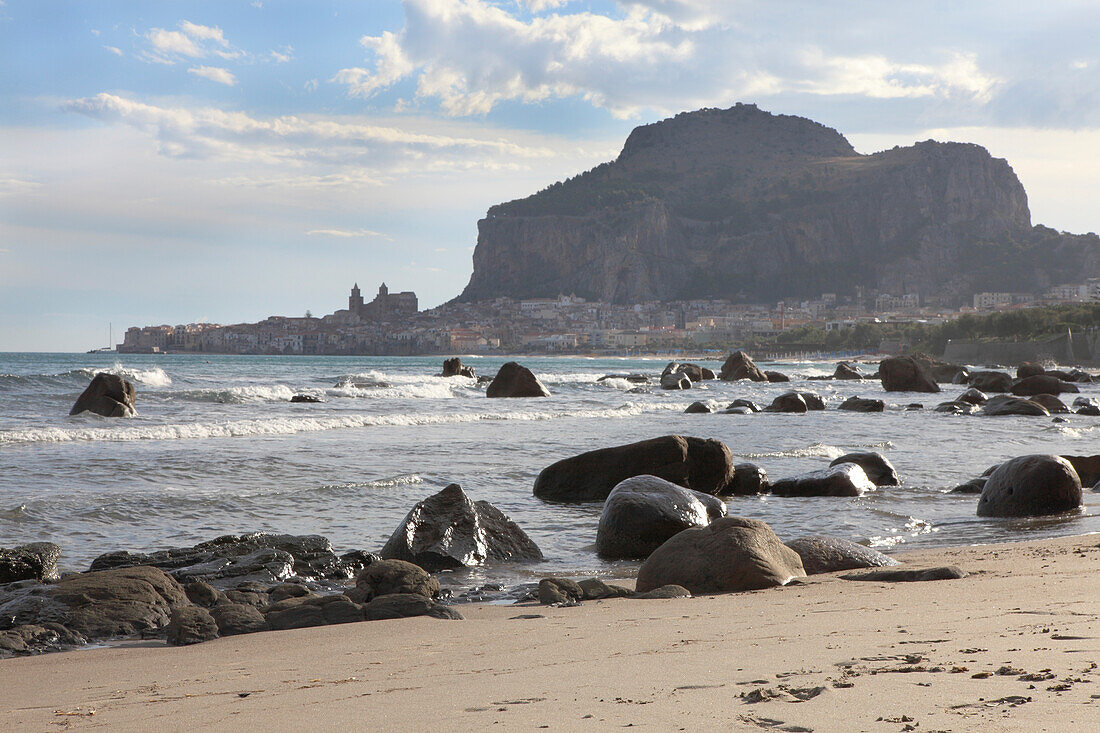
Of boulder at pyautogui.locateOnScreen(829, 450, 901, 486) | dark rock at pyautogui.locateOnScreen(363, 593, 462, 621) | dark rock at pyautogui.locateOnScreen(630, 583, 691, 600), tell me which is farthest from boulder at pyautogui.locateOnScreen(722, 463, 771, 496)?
dark rock at pyautogui.locateOnScreen(363, 593, 462, 621)

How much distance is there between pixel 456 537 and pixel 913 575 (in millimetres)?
3668

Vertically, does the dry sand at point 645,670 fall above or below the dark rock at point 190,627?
above

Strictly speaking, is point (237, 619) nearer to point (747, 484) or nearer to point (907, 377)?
point (747, 484)

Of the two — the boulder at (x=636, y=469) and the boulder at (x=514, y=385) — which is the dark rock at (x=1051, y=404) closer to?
the boulder at (x=514, y=385)

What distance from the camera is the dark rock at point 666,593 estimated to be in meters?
5.98

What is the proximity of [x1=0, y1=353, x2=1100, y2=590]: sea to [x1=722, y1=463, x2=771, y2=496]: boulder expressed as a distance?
384 millimetres

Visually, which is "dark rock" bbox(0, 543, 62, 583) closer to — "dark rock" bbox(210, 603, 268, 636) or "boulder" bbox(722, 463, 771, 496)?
"dark rock" bbox(210, 603, 268, 636)

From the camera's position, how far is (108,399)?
21.1m

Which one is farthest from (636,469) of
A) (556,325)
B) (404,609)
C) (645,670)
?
(556,325)

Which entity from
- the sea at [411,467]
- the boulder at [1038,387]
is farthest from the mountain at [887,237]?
the sea at [411,467]

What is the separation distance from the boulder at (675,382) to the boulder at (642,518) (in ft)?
109

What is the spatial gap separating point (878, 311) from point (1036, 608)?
184 meters

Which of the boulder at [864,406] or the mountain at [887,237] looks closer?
the boulder at [864,406]

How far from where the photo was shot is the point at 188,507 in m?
9.81
